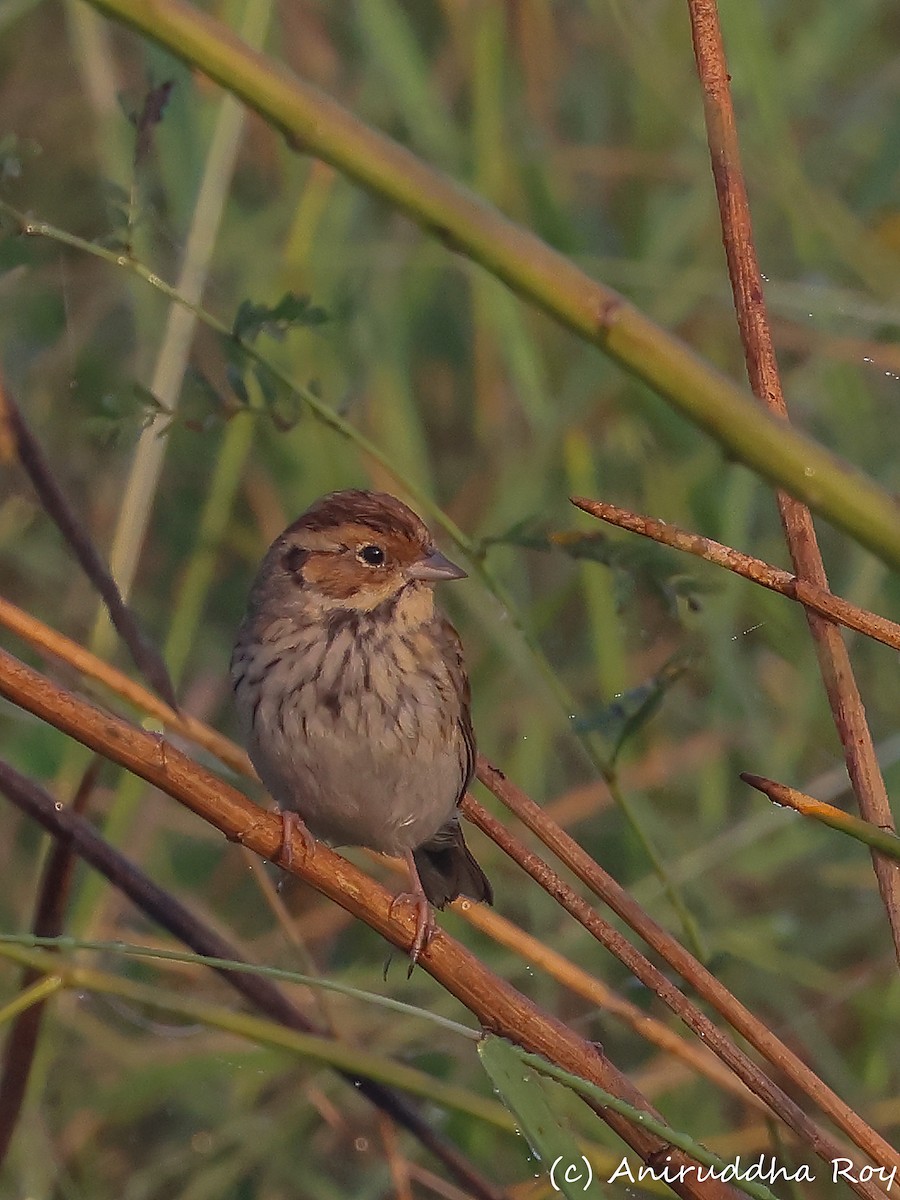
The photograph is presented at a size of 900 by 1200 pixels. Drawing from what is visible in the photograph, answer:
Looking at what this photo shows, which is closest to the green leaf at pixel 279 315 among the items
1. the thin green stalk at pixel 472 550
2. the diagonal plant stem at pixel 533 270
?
the thin green stalk at pixel 472 550

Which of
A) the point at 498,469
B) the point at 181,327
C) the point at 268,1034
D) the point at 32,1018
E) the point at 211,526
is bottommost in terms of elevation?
the point at 32,1018

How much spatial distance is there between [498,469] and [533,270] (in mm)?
2706

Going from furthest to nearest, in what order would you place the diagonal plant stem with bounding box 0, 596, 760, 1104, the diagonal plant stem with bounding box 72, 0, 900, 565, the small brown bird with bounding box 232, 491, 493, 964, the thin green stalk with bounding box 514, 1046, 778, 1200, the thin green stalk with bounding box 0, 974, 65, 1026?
the small brown bird with bounding box 232, 491, 493, 964, the diagonal plant stem with bounding box 0, 596, 760, 1104, the thin green stalk with bounding box 0, 974, 65, 1026, the thin green stalk with bounding box 514, 1046, 778, 1200, the diagonal plant stem with bounding box 72, 0, 900, 565

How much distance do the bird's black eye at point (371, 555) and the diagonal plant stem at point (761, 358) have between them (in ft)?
3.45

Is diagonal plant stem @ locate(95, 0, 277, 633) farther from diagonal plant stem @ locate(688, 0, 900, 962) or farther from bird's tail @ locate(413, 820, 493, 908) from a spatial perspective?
diagonal plant stem @ locate(688, 0, 900, 962)

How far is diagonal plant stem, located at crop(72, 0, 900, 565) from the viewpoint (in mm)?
751

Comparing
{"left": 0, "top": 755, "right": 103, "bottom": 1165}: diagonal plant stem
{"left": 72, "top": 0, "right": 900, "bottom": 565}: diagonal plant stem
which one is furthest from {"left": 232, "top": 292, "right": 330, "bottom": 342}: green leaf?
{"left": 72, "top": 0, "right": 900, "bottom": 565}: diagonal plant stem

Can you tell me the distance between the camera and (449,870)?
2553mm

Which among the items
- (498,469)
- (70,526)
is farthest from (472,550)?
(498,469)

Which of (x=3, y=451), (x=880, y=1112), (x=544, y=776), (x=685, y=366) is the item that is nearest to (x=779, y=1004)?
(x=880, y=1112)

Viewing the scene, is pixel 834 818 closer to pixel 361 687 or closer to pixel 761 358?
pixel 761 358

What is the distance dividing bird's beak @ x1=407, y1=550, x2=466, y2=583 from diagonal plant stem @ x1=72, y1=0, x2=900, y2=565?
5.24 feet

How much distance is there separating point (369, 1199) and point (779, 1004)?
0.74 meters

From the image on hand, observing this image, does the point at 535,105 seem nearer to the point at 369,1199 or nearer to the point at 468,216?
the point at 369,1199
